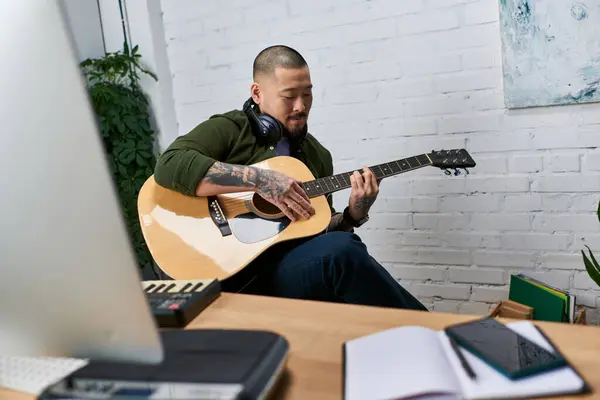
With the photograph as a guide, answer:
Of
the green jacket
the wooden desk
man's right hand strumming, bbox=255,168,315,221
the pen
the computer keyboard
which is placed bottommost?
the wooden desk

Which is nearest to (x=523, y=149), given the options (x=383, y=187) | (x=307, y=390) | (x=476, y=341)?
(x=383, y=187)

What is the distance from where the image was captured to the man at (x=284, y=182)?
119 centimetres

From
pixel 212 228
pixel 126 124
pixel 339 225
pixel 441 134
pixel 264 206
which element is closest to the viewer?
pixel 212 228

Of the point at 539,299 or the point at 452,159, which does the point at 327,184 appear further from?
the point at 539,299

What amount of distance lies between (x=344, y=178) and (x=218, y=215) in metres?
0.44

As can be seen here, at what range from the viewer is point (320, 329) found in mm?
666

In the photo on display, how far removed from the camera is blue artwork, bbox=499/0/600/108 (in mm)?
1666

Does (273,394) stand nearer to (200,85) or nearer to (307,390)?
(307,390)

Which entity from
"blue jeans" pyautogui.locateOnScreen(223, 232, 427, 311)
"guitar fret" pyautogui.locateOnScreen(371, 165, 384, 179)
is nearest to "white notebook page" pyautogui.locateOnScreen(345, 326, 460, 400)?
"blue jeans" pyautogui.locateOnScreen(223, 232, 427, 311)

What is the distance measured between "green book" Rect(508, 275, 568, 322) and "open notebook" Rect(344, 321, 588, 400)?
1.20 m

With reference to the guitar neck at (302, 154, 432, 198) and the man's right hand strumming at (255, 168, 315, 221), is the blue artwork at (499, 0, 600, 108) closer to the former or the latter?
the guitar neck at (302, 154, 432, 198)

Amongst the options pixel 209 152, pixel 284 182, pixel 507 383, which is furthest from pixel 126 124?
pixel 507 383

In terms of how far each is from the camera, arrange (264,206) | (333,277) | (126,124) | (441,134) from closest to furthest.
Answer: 1. (333,277)
2. (264,206)
3. (441,134)
4. (126,124)

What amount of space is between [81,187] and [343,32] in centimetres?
183
